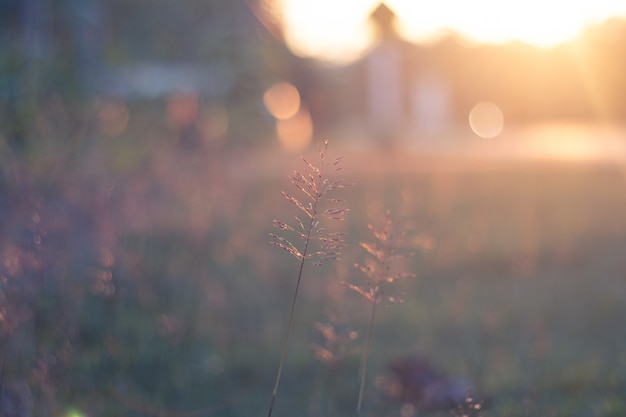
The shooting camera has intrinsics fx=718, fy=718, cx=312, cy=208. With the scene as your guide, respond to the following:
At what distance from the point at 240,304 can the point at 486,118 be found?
27.3 metres

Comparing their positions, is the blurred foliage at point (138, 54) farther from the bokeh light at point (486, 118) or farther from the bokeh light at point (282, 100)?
the bokeh light at point (486, 118)

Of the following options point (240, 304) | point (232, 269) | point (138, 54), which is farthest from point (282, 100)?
point (240, 304)

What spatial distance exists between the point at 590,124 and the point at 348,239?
25281mm

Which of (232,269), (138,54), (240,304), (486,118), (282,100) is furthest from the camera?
(486,118)

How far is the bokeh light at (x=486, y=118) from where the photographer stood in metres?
28.5

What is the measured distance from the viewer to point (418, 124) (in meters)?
30.3

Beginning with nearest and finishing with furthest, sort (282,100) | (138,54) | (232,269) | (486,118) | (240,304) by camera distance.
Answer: (240,304), (232,269), (138,54), (282,100), (486,118)

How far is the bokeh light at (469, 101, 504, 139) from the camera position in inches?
1122

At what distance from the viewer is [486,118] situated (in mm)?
30219

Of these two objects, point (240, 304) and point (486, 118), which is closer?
point (240, 304)

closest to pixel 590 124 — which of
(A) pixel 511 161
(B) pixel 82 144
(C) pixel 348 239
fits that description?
Result: (A) pixel 511 161

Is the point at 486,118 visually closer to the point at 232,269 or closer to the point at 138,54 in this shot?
the point at 138,54

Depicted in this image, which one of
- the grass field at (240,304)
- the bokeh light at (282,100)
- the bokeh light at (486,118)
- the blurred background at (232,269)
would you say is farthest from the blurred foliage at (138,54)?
the bokeh light at (486,118)

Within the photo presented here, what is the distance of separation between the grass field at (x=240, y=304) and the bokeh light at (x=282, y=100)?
10712 millimetres
